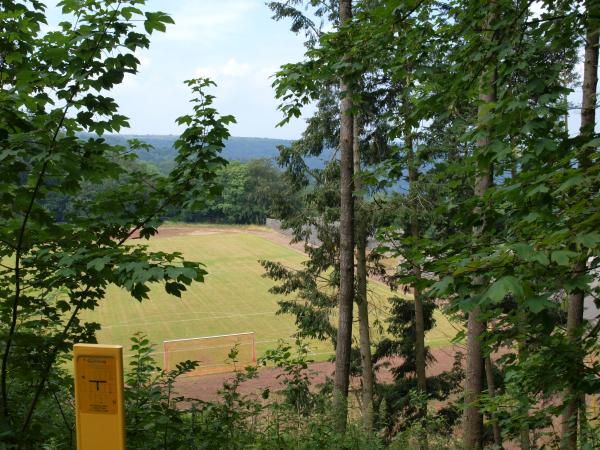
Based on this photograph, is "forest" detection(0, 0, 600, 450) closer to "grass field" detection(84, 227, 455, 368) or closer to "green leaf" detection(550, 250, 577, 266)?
"green leaf" detection(550, 250, 577, 266)

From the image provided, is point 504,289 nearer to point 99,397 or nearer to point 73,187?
point 99,397

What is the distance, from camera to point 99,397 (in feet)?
7.04

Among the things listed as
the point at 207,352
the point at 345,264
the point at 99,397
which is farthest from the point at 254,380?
the point at 99,397

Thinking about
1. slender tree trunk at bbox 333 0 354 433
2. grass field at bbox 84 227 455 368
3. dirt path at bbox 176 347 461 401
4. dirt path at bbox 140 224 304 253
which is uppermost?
slender tree trunk at bbox 333 0 354 433

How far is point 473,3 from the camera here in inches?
166

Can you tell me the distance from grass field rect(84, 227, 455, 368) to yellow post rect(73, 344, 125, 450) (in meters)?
18.8

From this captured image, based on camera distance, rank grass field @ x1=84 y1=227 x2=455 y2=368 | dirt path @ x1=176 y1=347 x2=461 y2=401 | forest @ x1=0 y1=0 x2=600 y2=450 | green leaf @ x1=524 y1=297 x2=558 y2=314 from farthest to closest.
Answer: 1. grass field @ x1=84 y1=227 x2=455 y2=368
2. dirt path @ x1=176 y1=347 x2=461 y2=401
3. forest @ x1=0 y1=0 x2=600 y2=450
4. green leaf @ x1=524 y1=297 x2=558 y2=314

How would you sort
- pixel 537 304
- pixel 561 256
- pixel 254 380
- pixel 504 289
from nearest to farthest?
pixel 504 289 → pixel 561 256 → pixel 537 304 → pixel 254 380

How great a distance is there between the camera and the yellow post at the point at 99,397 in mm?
2131

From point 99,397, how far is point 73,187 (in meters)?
1.62

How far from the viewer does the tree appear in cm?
301

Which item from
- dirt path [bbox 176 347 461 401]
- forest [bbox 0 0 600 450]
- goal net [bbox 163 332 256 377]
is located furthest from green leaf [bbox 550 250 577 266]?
goal net [bbox 163 332 256 377]

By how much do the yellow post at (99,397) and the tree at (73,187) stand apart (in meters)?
0.57

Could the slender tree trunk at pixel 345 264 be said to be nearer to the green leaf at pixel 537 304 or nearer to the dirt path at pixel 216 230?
the green leaf at pixel 537 304
